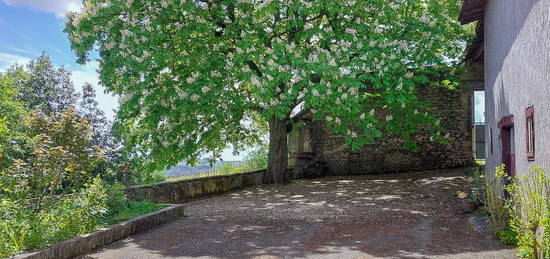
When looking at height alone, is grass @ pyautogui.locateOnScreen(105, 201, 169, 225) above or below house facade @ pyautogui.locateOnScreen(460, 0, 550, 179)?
below

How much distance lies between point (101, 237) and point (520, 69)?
6387 millimetres

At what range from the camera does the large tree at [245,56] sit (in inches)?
454

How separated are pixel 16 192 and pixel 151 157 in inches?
304

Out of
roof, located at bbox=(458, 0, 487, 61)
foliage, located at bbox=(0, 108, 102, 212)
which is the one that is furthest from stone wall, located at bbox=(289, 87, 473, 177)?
foliage, located at bbox=(0, 108, 102, 212)

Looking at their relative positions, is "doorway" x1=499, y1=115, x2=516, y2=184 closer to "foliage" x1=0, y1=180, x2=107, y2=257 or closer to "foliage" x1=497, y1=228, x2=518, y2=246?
"foliage" x1=497, y1=228, x2=518, y2=246

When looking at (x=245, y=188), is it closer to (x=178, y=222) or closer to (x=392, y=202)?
(x=392, y=202)

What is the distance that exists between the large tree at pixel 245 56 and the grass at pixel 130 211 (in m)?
3.29

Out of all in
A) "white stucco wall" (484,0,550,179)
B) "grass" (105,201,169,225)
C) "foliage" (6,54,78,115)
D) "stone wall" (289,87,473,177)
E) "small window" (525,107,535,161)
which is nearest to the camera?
"white stucco wall" (484,0,550,179)

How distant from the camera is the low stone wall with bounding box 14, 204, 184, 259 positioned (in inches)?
226

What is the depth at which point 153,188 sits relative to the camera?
11328mm

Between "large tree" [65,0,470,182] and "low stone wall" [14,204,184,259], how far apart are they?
371 centimetres

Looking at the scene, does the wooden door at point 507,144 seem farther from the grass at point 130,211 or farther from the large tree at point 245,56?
the grass at point 130,211

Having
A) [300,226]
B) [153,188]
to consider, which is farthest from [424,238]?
[153,188]

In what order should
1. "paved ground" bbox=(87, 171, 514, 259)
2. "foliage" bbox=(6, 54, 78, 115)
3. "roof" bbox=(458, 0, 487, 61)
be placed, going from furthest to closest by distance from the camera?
"foliage" bbox=(6, 54, 78, 115), "roof" bbox=(458, 0, 487, 61), "paved ground" bbox=(87, 171, 514, 259)
